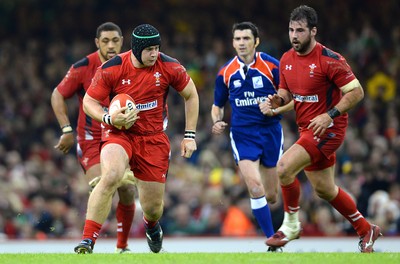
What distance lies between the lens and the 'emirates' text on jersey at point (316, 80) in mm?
12227

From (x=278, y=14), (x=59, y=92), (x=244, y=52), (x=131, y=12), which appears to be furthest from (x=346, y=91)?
(x=131, y=12)

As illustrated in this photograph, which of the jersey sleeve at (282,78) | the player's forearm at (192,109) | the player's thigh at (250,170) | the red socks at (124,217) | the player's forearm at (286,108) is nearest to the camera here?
the player's forearm at (192,109)

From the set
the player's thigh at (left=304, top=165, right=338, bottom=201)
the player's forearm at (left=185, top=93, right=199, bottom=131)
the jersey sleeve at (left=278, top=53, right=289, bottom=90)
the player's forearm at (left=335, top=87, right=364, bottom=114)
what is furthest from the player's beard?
the player's thigh at (left=304, top=165, right=338, bottom=201)

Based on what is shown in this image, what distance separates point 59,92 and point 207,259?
4.04 meters

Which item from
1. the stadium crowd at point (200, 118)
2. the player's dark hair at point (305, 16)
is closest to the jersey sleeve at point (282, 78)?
the player's dark hair at point (305, 16)

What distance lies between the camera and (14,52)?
2527 centimetres

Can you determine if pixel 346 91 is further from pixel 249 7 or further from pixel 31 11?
pixel 31 11

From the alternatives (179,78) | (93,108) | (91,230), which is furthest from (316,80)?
(91,230)

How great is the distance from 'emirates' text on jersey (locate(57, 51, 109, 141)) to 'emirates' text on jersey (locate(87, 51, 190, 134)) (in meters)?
1.64

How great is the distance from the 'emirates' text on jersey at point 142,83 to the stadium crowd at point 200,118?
6198 mm

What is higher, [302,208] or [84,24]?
[84,24]

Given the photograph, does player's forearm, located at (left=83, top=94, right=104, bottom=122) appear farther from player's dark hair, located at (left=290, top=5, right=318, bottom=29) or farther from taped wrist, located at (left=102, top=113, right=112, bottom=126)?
player's dark hair, located at (left=290, top=5, right=318, bottom=29)

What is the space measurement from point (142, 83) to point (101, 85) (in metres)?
0.45

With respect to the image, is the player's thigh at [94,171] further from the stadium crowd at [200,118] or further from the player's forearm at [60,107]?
the stadium crowd at [200,118]
